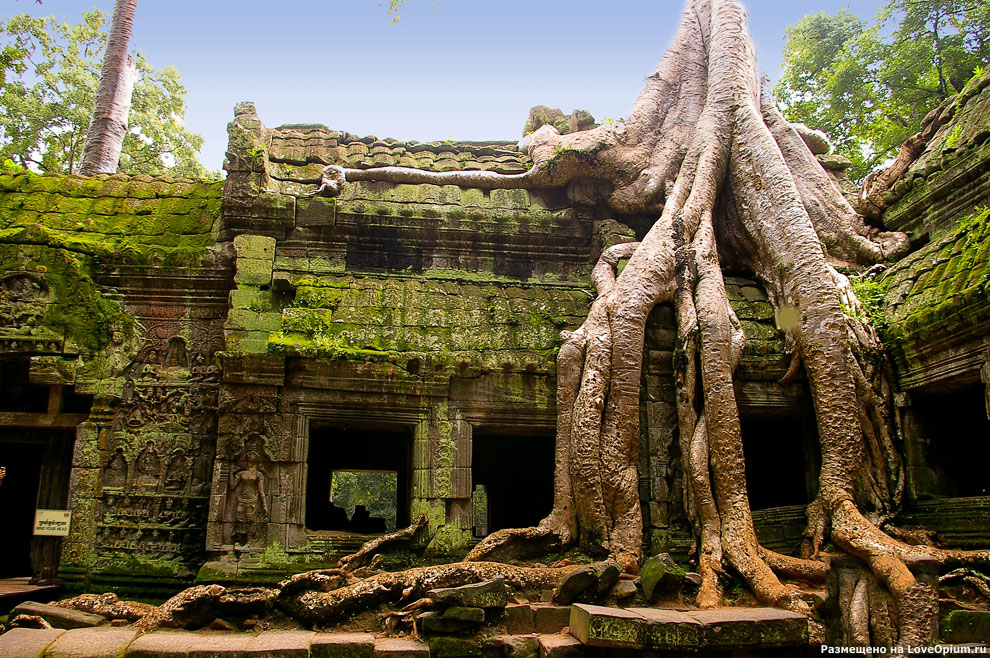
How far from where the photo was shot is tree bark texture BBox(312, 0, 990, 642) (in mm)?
5133

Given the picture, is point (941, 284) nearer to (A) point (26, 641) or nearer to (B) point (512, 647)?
(B) point (512, 647)

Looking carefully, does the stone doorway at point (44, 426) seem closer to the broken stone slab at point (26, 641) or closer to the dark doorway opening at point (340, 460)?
the broken stone slab at point (26, 641)

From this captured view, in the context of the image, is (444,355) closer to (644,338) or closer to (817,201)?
(644,338)

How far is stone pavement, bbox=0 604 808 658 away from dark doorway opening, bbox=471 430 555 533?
479 cm

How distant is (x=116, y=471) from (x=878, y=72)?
1408 centimetres

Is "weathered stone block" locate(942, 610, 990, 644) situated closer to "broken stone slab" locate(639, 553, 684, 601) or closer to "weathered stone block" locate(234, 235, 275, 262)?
"broken stone slab" locate(639, 553, 684, 601)

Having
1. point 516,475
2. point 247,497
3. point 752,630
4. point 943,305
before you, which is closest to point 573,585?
point 752,630

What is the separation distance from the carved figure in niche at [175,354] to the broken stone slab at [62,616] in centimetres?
237

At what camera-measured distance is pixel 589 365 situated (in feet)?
18.6

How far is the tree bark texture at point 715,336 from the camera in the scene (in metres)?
5.13

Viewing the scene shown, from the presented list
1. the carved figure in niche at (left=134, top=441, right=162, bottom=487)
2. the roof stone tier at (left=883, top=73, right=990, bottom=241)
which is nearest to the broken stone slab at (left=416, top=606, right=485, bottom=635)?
the carved figure in niche at (left=134, top=441, right=162, bottom=487)

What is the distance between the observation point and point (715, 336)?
226 inches

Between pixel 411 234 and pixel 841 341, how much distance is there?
381cm

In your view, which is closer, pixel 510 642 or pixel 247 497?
pixel 510 642
